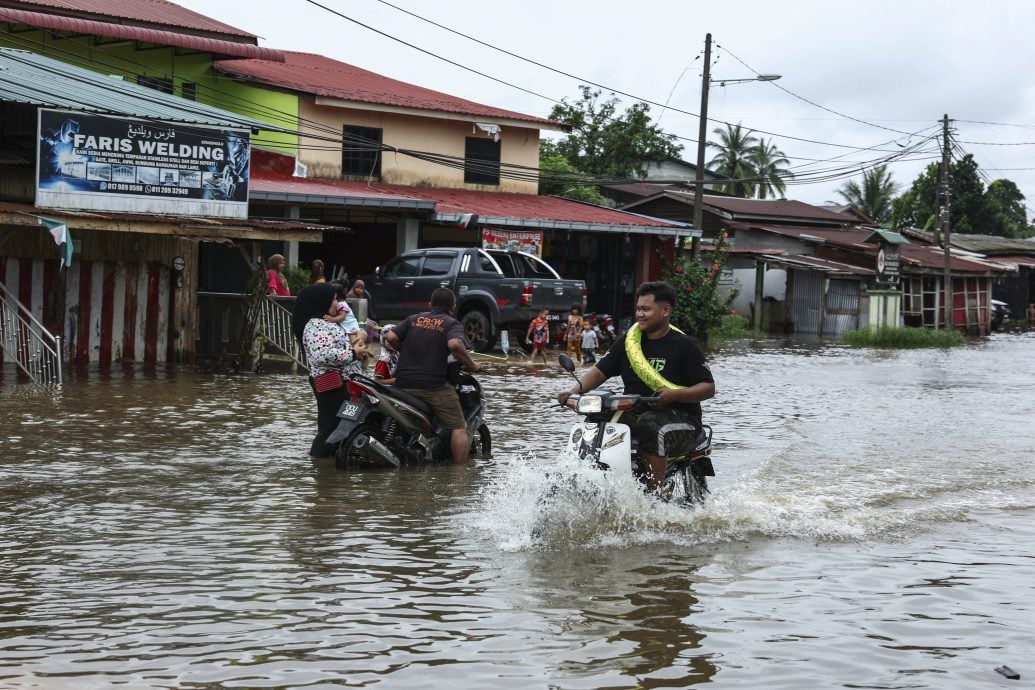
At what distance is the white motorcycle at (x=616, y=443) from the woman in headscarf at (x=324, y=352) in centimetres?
333

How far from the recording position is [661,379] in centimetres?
817

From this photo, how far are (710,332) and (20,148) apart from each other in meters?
20.6

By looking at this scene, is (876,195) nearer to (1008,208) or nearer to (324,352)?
(1008,208)

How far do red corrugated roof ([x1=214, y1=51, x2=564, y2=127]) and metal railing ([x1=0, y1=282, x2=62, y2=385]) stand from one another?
44.7 feet

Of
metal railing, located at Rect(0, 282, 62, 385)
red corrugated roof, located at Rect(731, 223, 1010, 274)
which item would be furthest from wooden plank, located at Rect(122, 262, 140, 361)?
red corrugated roof, located at Rect(731, 223, 1010, 274)

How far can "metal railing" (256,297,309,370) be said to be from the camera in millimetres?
19656

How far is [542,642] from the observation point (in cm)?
600

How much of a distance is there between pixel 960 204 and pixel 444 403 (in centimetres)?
6640

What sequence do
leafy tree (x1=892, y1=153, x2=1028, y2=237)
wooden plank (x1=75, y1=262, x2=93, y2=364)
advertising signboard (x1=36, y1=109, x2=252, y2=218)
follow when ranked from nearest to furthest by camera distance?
advertising signboard (x1=36, y1=109, x2=252, y2=218) < wooden plank (x1=75, y1=262, x2=93, y2=364) < leafy tree (x1=892, y1=153, x2=1028, y2=237)

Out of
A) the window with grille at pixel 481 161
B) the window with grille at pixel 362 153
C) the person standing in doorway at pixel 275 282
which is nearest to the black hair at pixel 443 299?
the person standing in doorway at pixel 275 282

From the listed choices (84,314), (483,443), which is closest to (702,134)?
(84,314)

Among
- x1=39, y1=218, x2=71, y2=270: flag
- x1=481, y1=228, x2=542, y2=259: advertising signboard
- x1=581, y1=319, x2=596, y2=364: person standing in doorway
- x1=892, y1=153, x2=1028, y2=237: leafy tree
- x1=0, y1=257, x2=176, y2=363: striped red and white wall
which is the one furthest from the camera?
x1=892, y1=153, x2=1028, y2=237: leafy tree

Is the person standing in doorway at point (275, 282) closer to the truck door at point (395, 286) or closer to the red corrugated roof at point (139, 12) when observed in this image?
the truck door at point (395, 286)

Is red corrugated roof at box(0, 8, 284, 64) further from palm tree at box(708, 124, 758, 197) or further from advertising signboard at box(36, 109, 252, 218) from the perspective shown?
palm tree at box(708, 124, 758, 197)
